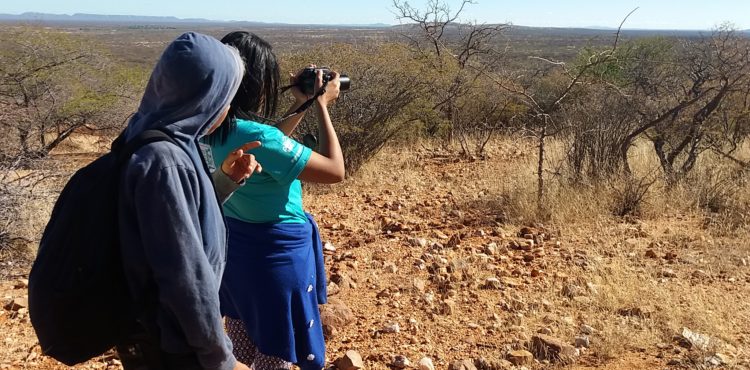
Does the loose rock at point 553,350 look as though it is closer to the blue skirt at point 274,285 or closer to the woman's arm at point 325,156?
the blue skirt at point 274,285

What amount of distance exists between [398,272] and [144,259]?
9.34ft

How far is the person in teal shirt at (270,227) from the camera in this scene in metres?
1.71

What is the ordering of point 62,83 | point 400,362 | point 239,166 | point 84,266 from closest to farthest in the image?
point 84,266 < point 239,166 < point 400,362 < point 62,83

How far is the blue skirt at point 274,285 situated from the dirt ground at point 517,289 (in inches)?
40.2

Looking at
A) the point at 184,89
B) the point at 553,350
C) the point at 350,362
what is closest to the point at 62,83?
the point at 350,362

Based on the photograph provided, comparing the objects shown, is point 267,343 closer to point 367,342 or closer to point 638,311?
point 367,342

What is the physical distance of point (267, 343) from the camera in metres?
1.88

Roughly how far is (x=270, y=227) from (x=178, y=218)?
2.24ft

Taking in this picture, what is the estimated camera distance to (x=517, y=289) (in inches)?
142

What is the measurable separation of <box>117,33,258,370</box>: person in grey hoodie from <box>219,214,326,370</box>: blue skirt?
0.49m

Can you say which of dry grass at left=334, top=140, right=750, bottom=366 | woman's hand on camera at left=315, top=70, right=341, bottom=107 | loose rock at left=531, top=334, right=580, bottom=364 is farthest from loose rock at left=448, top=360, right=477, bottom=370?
woman's hand on camera at left=315, top=70, right=341, bottom=107

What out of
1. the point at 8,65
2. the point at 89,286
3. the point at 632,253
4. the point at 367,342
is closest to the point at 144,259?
the point at 89,286

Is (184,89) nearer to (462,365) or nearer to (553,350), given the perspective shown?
(462,365)

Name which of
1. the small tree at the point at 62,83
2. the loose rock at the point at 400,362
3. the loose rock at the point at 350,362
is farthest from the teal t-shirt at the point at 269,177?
the small tree at the point at 62,83
